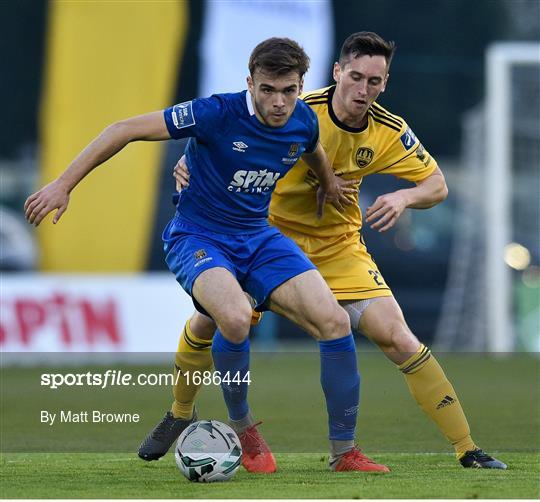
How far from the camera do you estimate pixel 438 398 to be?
6.53 meters

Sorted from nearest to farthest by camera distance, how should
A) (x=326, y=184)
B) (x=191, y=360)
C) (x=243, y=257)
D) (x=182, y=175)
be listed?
(x=243, y=257), (x=182, y=175), (x=326, y=184), (x=191, y=360)

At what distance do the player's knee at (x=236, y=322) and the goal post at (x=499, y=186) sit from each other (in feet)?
35.1

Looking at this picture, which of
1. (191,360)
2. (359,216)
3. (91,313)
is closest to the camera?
(191,360)

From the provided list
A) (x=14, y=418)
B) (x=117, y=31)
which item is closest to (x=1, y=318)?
(x=117, y=31)

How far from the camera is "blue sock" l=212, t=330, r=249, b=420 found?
6184 mm

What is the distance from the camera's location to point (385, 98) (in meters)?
17.4

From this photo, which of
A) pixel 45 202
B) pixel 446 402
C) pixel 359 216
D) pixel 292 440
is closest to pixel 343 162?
pixel 359 216

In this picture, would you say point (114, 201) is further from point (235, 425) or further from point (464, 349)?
point (235, 425)

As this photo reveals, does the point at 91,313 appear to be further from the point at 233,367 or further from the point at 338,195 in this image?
the point at 233,367

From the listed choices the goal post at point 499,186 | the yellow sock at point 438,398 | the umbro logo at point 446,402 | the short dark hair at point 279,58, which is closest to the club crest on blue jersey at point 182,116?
the short dark hair at point 279,58

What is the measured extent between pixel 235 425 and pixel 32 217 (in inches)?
58.4

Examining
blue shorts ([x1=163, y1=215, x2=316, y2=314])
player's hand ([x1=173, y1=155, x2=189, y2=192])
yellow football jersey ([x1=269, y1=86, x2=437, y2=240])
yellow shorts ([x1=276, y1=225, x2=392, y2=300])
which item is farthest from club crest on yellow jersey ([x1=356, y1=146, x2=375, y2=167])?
player's hand ([x1=173, y1=155, x2=189, y2=192])

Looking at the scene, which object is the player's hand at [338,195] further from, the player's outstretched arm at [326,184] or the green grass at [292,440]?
the green grass at [292,440]

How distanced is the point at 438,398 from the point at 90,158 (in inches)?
83.5
